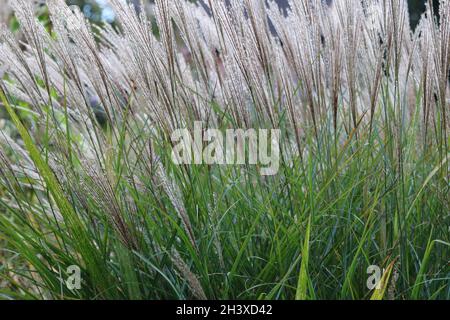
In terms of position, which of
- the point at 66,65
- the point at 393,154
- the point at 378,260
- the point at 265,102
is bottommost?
the point at 378,260

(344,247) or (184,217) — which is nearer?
(184,217)

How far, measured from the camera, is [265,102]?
5.43 ft

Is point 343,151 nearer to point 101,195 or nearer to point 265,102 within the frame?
point 265,102

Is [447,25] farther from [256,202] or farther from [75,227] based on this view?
[75,227]

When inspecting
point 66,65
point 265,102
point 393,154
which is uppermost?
point 66,65

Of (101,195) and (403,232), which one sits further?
(403,232)

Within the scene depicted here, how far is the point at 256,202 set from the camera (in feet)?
5.60

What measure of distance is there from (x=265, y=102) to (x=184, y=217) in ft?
1.48

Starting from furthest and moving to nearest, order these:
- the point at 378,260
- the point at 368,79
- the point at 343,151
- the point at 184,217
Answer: the point at 368,79 < the point at 343,151 < the point at 378,260 < the point at 184,217

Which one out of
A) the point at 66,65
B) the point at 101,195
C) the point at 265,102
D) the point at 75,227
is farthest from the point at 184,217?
the point at 66,65

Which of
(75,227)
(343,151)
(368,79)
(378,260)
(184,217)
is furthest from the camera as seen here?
(368,79)

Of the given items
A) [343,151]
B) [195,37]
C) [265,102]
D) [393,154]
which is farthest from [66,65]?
[393,154]

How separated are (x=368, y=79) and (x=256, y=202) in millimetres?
509

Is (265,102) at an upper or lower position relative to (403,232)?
upper
